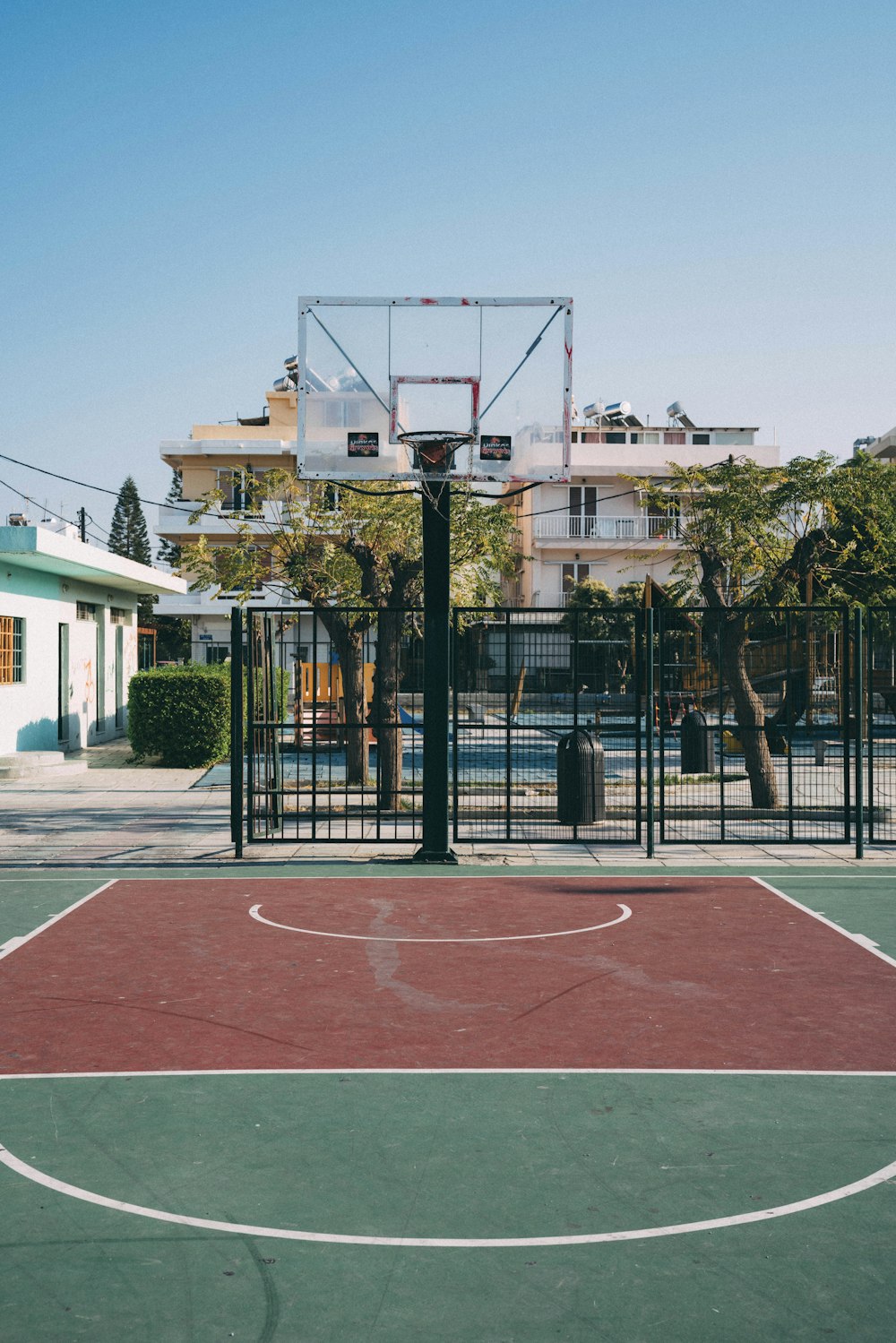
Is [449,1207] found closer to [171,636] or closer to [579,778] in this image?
[579,778]

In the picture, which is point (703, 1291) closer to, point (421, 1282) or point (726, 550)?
point (421, 1282)

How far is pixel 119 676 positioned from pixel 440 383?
21.5 m

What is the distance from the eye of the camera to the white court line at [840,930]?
9.58 m

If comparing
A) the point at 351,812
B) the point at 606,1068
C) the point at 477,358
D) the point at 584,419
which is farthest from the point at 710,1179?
the point at 584,419

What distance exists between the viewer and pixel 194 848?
14.8 metres

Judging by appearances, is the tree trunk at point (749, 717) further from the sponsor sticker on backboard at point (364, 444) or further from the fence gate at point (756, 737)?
the sponsor sticker on backboard at point (364, 444)

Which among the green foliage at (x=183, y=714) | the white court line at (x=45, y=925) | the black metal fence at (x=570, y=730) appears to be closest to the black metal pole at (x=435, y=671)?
the black metal fence at (x=570, y=730)

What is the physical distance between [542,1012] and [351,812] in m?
9.71

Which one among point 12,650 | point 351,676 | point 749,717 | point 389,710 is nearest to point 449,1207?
point 749,717

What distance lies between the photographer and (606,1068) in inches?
272

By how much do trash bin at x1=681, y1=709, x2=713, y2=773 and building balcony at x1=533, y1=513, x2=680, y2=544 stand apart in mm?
28668

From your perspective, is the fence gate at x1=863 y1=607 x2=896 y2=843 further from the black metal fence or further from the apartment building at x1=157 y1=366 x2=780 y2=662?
the apartment building at x1=157 y1=366 x2=780 y2=662

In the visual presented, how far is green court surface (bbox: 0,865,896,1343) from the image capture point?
170 inches

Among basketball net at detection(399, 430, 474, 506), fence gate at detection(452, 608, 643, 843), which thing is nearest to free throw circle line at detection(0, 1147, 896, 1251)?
fence gate at detection(452, 608, 643, 843)
